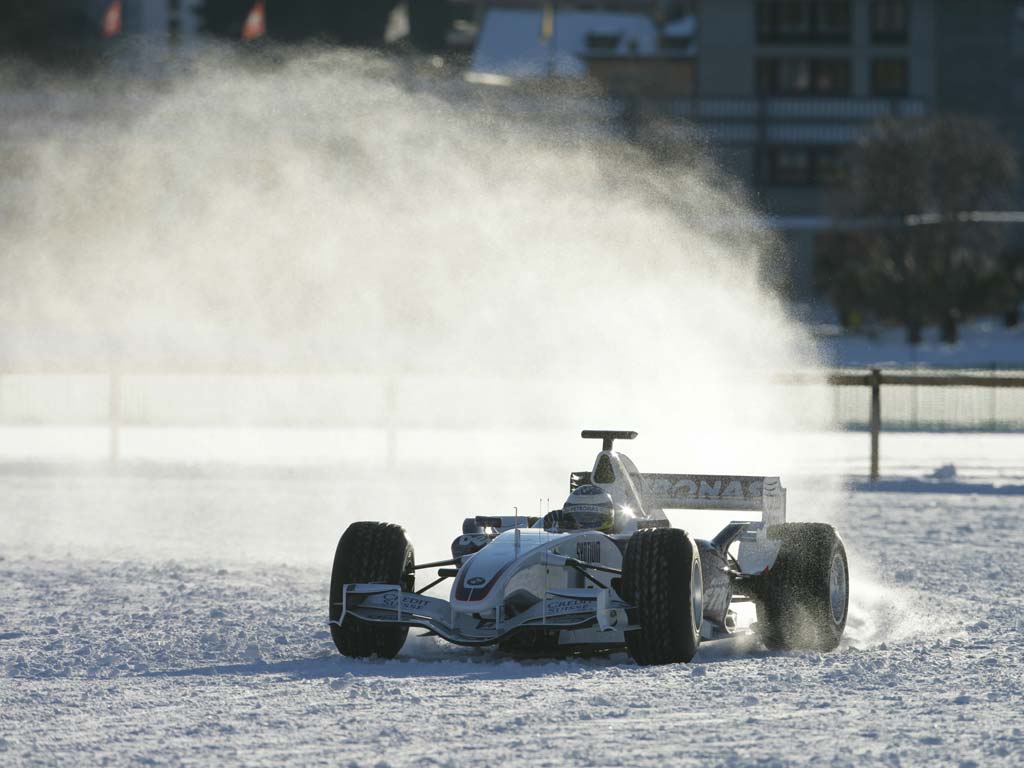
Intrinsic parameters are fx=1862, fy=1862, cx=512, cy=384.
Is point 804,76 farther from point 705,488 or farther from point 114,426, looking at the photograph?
point 705,488

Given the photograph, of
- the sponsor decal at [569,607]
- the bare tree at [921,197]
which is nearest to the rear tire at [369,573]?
the sponsor decal at [569,607]

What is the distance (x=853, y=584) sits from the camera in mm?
12797

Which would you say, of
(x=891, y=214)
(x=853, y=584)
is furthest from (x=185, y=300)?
(x=853, y=584)

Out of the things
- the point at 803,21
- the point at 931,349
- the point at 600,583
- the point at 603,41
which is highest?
the point at 603,41

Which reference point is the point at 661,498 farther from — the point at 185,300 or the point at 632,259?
the point at 185,300

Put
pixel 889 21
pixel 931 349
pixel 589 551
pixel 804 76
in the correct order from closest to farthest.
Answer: pixel 589 551, pixel 931 349, pixel 889 21, pixel 804 76

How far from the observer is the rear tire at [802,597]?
386 inches

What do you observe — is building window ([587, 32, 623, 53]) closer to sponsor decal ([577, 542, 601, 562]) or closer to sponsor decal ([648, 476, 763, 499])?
sponsor decal ([648, 476, 763, 499])

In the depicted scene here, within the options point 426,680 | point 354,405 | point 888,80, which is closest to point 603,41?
point 888,80

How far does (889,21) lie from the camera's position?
95.8 metres

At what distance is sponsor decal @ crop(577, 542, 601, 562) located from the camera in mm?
9613

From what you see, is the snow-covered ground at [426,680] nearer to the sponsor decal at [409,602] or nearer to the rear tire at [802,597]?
the rear tire at [802,597]

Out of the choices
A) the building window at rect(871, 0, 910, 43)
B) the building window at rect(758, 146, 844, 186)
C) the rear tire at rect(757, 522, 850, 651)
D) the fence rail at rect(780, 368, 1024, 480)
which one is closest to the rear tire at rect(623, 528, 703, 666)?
the rear tire at rect(757, 522, 850, 651)

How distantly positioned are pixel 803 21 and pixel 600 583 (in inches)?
3521
